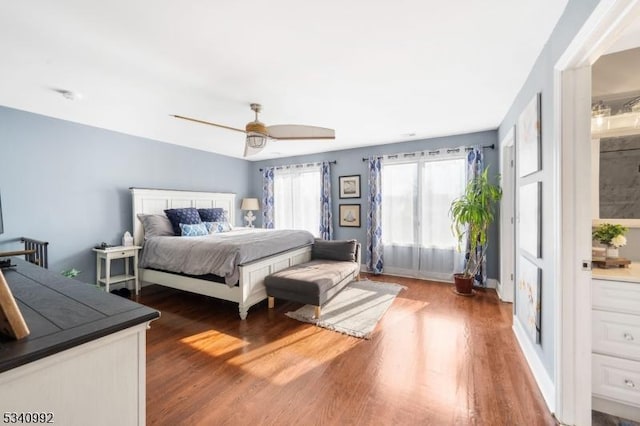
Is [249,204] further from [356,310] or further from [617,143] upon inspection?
[617,143]

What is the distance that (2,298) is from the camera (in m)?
0.67

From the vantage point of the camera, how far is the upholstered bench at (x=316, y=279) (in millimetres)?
2865

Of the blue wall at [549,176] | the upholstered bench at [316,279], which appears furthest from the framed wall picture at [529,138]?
the upholstered bench at [316,279]

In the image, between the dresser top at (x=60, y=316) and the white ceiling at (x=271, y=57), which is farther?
the white ceiling at (x=271, y=57)

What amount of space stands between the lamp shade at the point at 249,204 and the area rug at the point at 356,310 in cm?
292

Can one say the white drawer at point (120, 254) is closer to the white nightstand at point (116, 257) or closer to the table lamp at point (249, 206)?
the white nightstand at point (116, 257)

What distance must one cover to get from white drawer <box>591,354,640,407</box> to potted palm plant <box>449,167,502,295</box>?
2.06m

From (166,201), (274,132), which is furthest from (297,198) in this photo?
(274,132)

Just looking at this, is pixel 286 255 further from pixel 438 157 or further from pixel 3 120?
pixel 3 120

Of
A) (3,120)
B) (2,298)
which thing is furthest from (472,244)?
(3,120)

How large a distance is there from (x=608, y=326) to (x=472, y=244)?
2236 millimetres


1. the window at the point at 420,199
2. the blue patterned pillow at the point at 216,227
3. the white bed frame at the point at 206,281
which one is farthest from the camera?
the blue patterned pillow at the point at 216,227

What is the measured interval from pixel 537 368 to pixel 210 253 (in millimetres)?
3200

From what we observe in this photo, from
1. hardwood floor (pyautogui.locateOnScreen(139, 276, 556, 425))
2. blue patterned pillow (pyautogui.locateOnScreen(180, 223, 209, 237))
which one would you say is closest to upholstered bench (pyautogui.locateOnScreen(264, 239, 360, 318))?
hardwood floor (pyautogui.locateOnScreen(139, 276, 556, 425))
